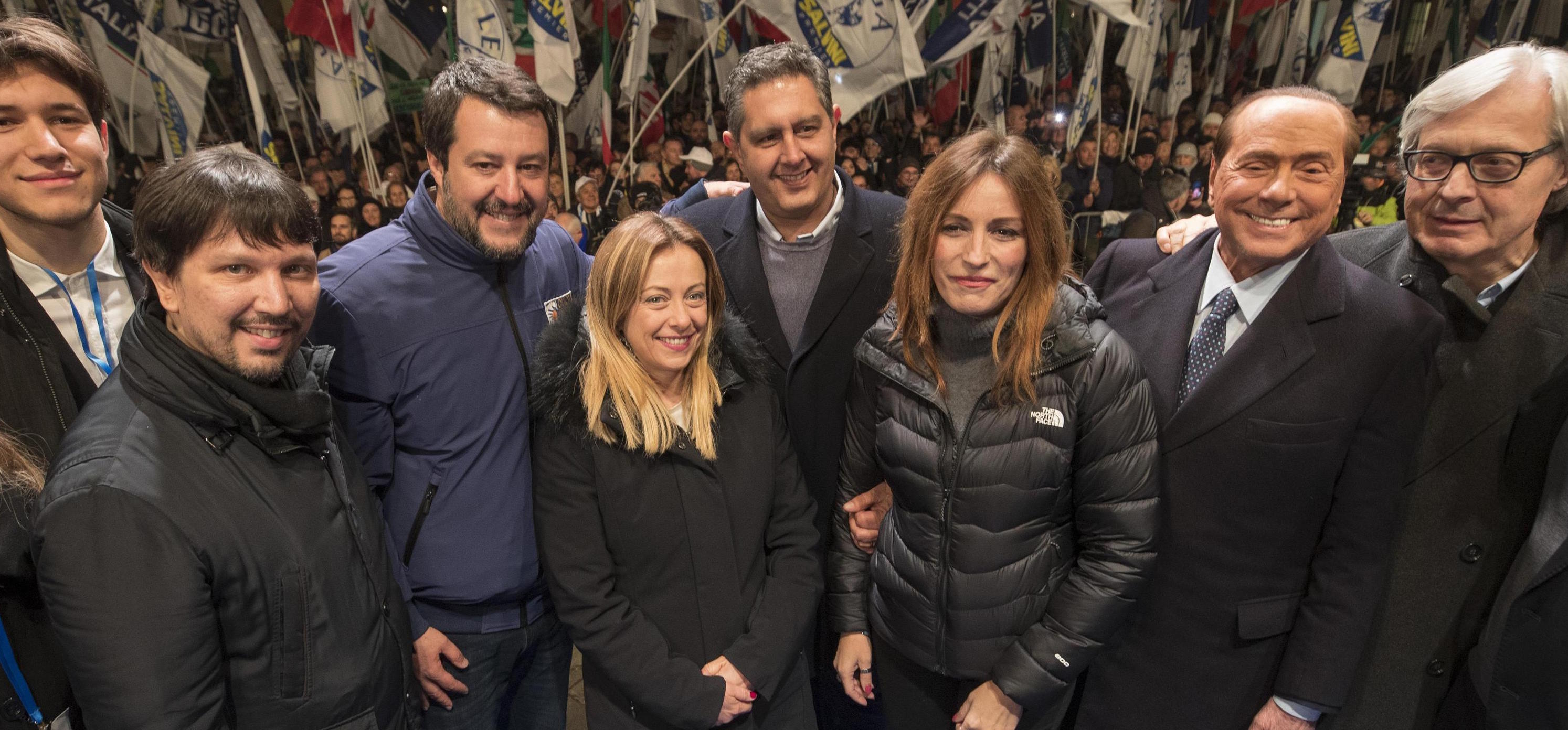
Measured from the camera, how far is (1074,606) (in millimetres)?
1786

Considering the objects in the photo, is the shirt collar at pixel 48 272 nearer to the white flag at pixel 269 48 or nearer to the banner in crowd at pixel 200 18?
the white flag at pixel 269 48

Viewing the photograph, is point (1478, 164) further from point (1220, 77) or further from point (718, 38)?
point (1220, 77)

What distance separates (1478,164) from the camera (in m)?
1.87

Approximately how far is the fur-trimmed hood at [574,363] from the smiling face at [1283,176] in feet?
3.89

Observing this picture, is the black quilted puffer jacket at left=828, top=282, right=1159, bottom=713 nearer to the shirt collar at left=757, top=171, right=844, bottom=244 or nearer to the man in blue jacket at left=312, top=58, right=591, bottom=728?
the shirt collar at left=757, top=171, right=844, bottom=244

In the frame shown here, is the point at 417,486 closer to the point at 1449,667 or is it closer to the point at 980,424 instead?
the point at 980,424

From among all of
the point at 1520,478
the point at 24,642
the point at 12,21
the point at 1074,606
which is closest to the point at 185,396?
the point at 24,642

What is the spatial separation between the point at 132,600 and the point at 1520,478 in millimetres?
2853

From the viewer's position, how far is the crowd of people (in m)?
1.51

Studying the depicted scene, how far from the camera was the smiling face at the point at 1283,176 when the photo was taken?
1742mm

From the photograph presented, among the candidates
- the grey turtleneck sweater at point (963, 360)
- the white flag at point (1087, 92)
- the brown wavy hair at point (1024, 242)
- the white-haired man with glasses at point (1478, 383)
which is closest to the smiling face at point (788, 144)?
the brown wavy hair at point (1024, 242)

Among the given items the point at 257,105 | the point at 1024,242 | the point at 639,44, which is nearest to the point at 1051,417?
the point at 1024,242

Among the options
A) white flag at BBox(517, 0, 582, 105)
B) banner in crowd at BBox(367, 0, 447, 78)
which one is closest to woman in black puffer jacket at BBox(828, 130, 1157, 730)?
white flag at BBox(517, 0, 582, 105)

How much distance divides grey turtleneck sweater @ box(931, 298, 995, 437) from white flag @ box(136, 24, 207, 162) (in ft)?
23.5
